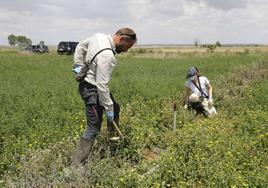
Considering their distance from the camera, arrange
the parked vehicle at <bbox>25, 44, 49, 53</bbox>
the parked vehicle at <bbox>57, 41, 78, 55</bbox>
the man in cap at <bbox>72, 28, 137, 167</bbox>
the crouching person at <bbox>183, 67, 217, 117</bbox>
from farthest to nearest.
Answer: the parked vehicle at <bbox>25, 44, 49, 53</bbox> → the parked vehicle at <bbox>57, 41, 78, 55</bbox> → the crouching person at <bbox>183, 67, 217, 117</bbox> → the man in cap at <bbox>72, 28, 137, 167</bbox>

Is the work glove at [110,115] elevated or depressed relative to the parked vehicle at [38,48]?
elevated

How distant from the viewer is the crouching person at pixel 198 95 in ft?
27.5

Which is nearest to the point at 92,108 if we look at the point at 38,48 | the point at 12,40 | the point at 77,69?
the point at 77,69

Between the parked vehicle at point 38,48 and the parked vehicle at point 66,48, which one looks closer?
the parked vehicle at point 66,48

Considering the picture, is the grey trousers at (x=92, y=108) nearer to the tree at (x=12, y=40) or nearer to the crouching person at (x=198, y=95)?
the crouching person at (x=198, y=95)

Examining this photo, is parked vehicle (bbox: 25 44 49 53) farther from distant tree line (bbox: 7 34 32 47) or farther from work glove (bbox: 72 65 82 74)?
distant tree line (bbox: 7 34 32 47)

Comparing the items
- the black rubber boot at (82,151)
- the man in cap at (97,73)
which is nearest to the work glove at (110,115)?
the man in cap at (97,73)

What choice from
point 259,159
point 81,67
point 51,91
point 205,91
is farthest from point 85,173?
point 51,91

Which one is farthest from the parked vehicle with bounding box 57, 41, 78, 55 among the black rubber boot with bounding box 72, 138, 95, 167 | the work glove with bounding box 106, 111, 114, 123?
the work glove with bounding box 106, 111, 114, 123

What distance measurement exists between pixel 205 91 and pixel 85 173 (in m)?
4.66

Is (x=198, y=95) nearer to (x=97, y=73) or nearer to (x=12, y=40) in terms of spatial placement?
(x=97, y=73)

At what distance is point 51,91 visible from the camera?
10500 millimetres

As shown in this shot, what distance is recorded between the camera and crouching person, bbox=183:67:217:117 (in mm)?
8367

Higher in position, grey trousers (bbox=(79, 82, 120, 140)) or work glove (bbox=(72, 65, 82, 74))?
work glove (bbox=(72, 65, 82, 74))
